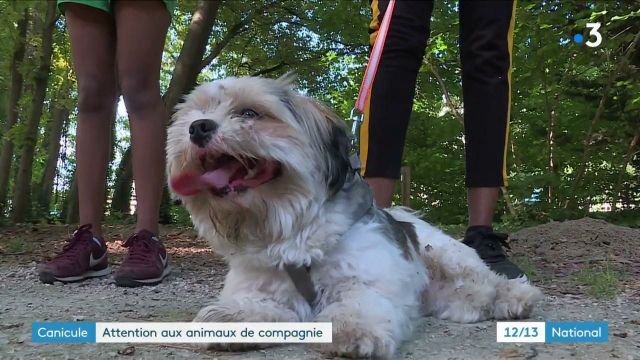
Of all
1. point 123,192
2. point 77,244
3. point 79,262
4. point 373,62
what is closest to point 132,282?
point 79,262

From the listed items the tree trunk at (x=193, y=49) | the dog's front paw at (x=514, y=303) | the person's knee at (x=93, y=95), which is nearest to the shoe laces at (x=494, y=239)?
the dog's front paw at (x=514, y=303)

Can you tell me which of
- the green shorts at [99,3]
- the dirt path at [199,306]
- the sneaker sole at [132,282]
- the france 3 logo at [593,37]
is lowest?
the dirt path at [199,306]

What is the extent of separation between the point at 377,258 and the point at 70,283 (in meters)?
1.88

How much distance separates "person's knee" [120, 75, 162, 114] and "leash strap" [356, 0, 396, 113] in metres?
1.30

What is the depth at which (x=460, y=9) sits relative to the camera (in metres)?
3.20

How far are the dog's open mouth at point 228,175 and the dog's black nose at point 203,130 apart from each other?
6 cm

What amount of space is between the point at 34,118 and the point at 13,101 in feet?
3.09

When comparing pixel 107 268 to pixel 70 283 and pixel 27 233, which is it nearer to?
pixel 70 283

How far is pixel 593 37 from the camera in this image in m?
7.20

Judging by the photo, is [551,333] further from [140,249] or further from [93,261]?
[93,261]

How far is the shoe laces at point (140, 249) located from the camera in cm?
322

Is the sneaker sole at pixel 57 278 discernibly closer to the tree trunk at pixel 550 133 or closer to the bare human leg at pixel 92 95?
the bare human leg at pixel 92 95

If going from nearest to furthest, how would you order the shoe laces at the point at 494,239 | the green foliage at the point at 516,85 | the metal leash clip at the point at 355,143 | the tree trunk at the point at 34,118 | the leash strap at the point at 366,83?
the metal leash clip at the point at 355,143 < the leash strap at the point at 366,83 < the shoe laces at the point at 494,239 < the green foliage at the point at 516,85 < the tree trunk at the point at 34,118

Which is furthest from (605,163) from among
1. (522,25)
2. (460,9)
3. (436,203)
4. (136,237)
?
(136,237)
